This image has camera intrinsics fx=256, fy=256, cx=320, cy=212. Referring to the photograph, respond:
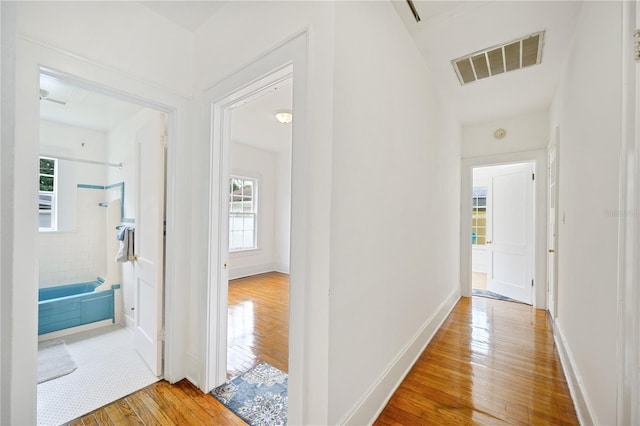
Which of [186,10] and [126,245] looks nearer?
[186,10]

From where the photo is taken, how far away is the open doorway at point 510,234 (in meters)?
3.86

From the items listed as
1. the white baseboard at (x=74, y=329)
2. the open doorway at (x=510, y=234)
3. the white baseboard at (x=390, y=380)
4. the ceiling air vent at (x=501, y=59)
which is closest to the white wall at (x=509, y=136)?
the open doorway at (x=510, y=234)

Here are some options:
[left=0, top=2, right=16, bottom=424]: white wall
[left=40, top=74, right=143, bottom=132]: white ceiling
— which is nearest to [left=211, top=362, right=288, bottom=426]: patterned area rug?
[left=0, top=2, right=16, bottom=424]: white wall

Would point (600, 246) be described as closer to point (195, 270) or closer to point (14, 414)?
point (195, 270)

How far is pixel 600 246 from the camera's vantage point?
4.58 feet

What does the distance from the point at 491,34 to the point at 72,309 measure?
4.99 metres

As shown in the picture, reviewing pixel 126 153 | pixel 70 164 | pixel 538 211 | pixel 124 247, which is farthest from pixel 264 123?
pixel 538 211

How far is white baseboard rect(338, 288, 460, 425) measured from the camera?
150 cm

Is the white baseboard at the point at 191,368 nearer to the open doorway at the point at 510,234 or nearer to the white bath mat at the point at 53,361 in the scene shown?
the white bath mat at the point at 53,361

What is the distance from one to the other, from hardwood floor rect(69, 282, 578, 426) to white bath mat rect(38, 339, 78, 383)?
80 centimetres

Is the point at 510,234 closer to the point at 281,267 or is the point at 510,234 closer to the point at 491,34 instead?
the point at 491,34

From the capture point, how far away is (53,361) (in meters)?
2.28

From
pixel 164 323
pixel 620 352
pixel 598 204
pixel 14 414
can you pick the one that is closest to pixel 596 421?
pixel 620 352

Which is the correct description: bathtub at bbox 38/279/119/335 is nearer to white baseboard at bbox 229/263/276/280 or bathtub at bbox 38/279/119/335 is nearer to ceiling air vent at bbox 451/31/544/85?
white baseboard at bbox 229/263/276/280
